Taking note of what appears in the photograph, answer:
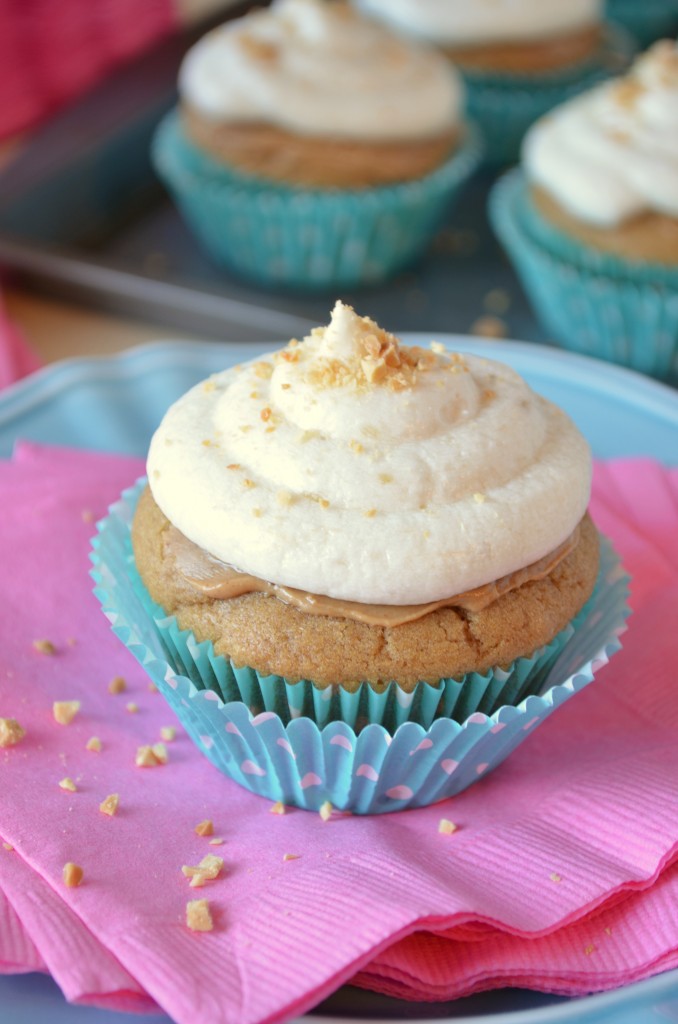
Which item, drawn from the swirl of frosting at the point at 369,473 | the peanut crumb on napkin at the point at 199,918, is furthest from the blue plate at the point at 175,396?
the peanut crumb on napkin at the point at 199,918

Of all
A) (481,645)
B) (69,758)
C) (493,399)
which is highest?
(493,399)

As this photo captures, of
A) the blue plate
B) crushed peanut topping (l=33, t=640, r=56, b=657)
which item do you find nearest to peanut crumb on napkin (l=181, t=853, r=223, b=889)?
crushed peanut topping (l=33, t=640, r=56, b=657)

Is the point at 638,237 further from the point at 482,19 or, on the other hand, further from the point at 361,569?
the point at 361,569

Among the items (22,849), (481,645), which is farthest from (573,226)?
(22,849)

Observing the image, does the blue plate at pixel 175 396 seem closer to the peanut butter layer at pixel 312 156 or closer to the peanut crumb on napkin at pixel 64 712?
the peanut crumb on napkin at pixel 64 712

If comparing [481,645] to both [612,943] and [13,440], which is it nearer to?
[612,943]
